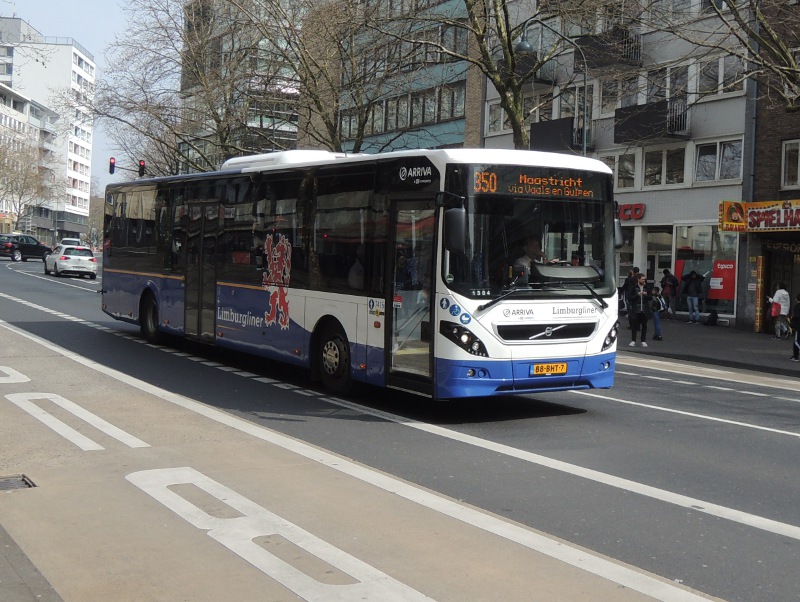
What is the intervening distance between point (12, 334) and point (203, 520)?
14698mm

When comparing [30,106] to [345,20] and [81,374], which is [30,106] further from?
[81,374]

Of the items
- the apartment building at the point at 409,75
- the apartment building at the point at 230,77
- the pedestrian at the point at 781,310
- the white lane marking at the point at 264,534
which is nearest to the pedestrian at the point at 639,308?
the pedestrian at the point at 781,310

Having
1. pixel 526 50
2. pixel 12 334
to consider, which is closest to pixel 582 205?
pixel 12 334

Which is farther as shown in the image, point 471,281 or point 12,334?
point 12,334

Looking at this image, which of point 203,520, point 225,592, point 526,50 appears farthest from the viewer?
point 526,50

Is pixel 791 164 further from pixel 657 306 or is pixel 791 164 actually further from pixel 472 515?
pixel 472 515

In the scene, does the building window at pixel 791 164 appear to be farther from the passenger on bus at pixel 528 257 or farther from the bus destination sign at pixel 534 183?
the passenger on bus at pixel 528 257

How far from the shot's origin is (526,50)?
82.0ft

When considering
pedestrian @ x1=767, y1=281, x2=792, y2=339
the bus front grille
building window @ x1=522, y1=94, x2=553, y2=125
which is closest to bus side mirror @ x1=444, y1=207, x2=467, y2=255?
the bus front grille

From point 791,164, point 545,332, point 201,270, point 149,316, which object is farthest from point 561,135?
point 545,332

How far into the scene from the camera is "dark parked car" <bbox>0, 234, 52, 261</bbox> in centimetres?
7350

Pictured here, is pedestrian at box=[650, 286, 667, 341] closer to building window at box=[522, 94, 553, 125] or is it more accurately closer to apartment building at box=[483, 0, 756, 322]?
apartment building at box=[483, 0, 756, 322]

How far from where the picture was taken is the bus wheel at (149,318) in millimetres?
19141

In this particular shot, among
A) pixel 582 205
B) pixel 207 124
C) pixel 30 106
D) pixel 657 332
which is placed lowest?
pixel 657 332
